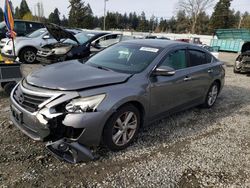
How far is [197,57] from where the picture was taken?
16.9 ft

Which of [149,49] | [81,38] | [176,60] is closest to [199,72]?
[176,60]

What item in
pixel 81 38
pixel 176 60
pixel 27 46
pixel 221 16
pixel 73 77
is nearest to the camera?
pixel 73 77

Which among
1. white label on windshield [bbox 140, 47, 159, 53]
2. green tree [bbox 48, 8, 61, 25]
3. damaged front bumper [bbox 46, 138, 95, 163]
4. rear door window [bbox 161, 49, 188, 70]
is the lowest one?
green tree [bbox 48, 8, 61, 25]

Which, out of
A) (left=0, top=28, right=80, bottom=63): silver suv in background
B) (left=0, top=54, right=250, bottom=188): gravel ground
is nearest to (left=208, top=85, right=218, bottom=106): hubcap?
(left=0, top=54, right=250, bottom=188): gravel ground

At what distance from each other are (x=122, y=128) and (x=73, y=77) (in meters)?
0.96

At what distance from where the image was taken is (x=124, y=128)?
139 inches

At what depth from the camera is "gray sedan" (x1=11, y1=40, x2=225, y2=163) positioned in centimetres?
300

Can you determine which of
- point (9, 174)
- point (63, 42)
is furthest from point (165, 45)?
point (63, 42)

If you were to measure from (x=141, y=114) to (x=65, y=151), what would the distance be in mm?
1281

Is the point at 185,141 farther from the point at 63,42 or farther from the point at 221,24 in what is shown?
the point at 221,24

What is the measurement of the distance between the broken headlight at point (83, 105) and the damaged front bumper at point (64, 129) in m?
0.06

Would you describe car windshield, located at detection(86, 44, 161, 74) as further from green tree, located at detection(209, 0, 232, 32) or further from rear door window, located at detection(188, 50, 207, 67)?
green tree, located at detection(209, 0, 232, 32)

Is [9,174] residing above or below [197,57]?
below

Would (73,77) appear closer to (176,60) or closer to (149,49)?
(149,49)
